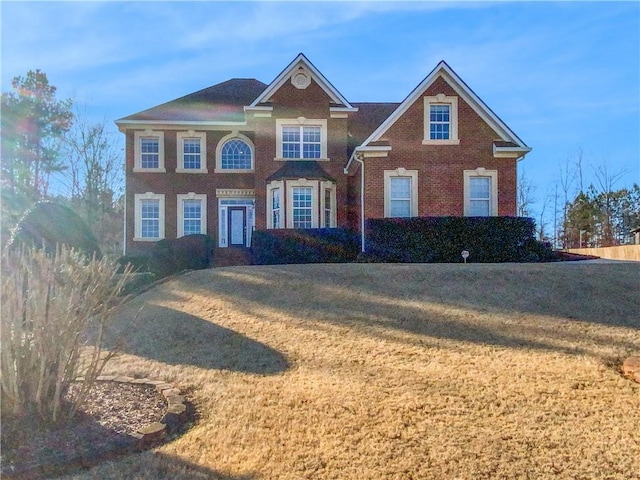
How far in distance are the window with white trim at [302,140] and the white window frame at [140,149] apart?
16.2ft

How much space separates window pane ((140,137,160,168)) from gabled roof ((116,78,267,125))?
0.89m

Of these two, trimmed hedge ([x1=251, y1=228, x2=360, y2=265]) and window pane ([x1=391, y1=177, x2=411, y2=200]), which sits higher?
window pane ([x1=391, y1=177, x2=411, y2=200])

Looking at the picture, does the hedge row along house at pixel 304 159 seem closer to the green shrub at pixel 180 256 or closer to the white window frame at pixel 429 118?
the white window frame at pixel 429 118

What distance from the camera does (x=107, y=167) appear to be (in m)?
38.9

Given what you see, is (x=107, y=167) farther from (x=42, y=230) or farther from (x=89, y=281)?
(x=89, y=281)

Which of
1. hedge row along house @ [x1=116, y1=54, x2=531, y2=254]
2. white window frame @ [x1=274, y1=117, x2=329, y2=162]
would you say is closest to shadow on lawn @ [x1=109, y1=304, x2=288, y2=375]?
hedge row along house @ [x1=116, y1=54, x2=531, y2=254]

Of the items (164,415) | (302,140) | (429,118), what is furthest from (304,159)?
(164,415)

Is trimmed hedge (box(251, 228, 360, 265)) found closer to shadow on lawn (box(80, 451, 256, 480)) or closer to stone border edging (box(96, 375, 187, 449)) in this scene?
stone border edging (box(96, 375, 187, 449))

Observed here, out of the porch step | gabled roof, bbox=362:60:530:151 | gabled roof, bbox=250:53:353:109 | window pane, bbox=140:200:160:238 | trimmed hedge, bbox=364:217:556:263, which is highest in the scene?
→ gabled roof, bbox=250:53:353:109

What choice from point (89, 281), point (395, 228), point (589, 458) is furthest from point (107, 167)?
point (589, 458)

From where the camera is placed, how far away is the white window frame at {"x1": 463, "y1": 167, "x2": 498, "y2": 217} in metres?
18.9

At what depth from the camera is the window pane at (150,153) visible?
22.5 m

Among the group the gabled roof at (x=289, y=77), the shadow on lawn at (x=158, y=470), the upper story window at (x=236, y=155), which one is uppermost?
the gabled roof at (x=289, y=77)

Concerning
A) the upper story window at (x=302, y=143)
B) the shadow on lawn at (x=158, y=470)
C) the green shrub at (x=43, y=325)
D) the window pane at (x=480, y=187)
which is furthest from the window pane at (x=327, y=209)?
the shadow on lawn at (x=158, y=470)
